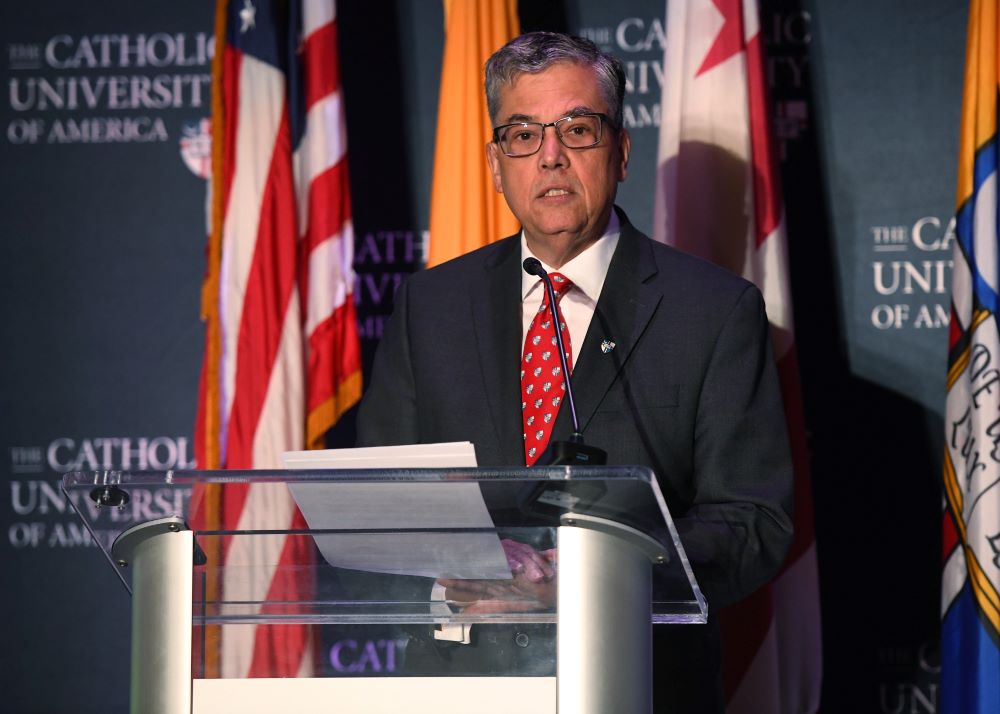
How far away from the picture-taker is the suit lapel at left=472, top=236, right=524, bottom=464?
2.44 metres

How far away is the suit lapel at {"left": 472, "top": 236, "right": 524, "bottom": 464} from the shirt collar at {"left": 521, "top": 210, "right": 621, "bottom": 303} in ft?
0.10

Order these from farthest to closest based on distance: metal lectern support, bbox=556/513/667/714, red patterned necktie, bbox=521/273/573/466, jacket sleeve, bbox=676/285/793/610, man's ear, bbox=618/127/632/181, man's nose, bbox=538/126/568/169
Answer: man's ear, bbox=618/127/632/181 < man's nose, bbox=538/126/568/169 < red patterned necktie, bbox=521/273/573/466 < jacket sleeve, bbox=676/285/793/610 < metal lectern support, bbox=556/513/667/714

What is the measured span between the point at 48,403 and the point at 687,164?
235cm

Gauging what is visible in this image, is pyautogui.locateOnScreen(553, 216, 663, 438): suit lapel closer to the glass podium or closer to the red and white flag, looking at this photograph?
the glass podium

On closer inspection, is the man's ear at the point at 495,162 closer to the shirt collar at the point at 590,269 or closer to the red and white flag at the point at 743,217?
the shirt collar at the point at 590,269

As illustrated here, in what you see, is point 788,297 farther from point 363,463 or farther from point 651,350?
point 363,463

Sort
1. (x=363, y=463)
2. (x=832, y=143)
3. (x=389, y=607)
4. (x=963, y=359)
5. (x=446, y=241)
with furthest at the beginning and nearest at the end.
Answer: (x=832, y=143) → (x=446, y=241) → (x=963, y=359) → (x=389, y=607) → (x=363, y=463)

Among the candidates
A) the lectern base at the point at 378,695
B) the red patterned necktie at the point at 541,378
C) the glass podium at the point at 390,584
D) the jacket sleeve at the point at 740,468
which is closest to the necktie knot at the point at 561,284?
the red patterned necktie at the point at 541,378

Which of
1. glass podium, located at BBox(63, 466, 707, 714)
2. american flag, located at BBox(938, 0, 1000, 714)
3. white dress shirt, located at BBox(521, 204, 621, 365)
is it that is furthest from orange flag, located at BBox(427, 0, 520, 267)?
glass podium, located at BBox(63, 466, 707, 714)

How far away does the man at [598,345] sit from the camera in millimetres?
2334

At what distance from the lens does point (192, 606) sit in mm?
1525

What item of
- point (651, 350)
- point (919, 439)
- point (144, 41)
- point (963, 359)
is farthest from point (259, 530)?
point (144, 41)

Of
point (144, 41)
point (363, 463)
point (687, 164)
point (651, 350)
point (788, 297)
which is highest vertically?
point (144, 41)

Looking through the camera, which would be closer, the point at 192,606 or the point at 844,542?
the point at 192,606
